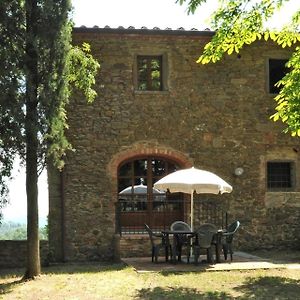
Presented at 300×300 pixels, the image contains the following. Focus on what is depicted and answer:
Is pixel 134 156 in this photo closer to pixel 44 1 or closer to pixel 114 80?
pixel 114 80

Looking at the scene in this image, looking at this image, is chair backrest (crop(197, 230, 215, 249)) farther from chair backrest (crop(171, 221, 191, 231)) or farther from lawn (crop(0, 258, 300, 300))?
lawn (crop(0, 258, 300, 300))

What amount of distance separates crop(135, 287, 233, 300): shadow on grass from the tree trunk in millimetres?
2328

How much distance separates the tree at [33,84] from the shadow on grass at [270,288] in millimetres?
3828

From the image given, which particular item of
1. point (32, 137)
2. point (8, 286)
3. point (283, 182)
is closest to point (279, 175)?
point (283, 182)

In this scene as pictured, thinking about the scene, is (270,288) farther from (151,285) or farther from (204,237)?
(204,237)

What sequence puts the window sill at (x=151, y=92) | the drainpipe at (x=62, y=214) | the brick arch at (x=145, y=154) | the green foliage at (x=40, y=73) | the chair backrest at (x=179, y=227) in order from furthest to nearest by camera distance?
the window sill at (x=151, y=92) → the brick arch at (x=145, y=154) → the drainpipe at (x=62, y=214) → the chair backrest at (x=179, y=227) → the green foliage at (x=40, y=73)

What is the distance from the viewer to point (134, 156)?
42.1 feet

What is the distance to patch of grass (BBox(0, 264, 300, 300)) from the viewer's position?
785cm

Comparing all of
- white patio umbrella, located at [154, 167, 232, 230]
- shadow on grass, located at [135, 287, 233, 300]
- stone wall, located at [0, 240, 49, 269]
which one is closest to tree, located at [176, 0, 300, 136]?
white patio umbrella, located at [154, 167, 232, 230]

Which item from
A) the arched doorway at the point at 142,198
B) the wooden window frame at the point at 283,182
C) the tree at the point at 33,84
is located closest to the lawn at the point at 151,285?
the tree at the point at 33,84

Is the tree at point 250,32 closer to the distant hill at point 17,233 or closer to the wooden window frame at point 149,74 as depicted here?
the wooden window frame at point 149,74

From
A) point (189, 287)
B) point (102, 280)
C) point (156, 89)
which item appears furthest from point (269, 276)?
point (156, 89)

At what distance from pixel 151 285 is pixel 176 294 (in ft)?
2.74

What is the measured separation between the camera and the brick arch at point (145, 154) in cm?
1265
